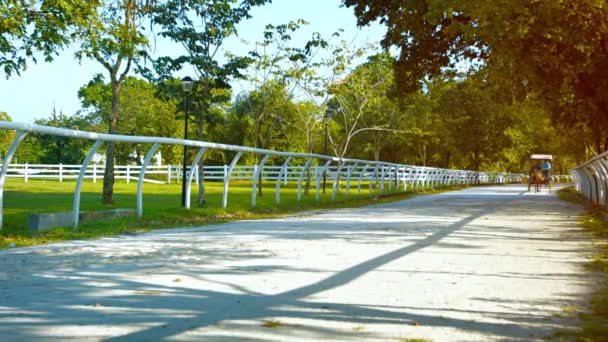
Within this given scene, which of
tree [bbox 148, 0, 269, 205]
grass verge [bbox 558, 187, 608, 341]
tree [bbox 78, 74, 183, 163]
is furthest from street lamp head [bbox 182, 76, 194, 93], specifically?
tree [bbox 78, 74, 183, 163]

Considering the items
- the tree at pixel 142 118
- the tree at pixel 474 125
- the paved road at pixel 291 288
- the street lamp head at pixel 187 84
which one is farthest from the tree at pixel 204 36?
the tree at pixel 474 125

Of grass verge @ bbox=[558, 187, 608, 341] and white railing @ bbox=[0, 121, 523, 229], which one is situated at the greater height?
white railing @ bbox=[0, 121, 523, 229]

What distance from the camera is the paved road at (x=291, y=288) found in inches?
170

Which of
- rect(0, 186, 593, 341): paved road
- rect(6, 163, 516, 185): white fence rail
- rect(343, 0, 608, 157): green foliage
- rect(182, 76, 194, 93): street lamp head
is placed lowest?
rect(0, 186, 593, 341): paved road

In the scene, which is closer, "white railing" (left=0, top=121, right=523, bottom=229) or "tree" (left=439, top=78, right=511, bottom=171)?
"white railing" (left=0, top=121, right=523, bottom=229)

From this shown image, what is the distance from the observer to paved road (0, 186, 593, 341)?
4.31 metres

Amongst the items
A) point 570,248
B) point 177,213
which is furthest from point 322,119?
point 570,248

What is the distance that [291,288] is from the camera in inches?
224

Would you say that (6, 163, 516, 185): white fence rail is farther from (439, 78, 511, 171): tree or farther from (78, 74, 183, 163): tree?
(439, 78, 511, 171): tree

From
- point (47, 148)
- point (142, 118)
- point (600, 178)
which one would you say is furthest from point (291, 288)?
point (142, 118)

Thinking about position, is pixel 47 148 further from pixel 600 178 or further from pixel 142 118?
pixel 142 118

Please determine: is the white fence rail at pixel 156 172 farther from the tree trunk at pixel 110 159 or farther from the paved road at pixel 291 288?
the paved road at pixel 291 288

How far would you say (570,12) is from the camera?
51.6 ft

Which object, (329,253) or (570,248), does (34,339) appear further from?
(570,248)
